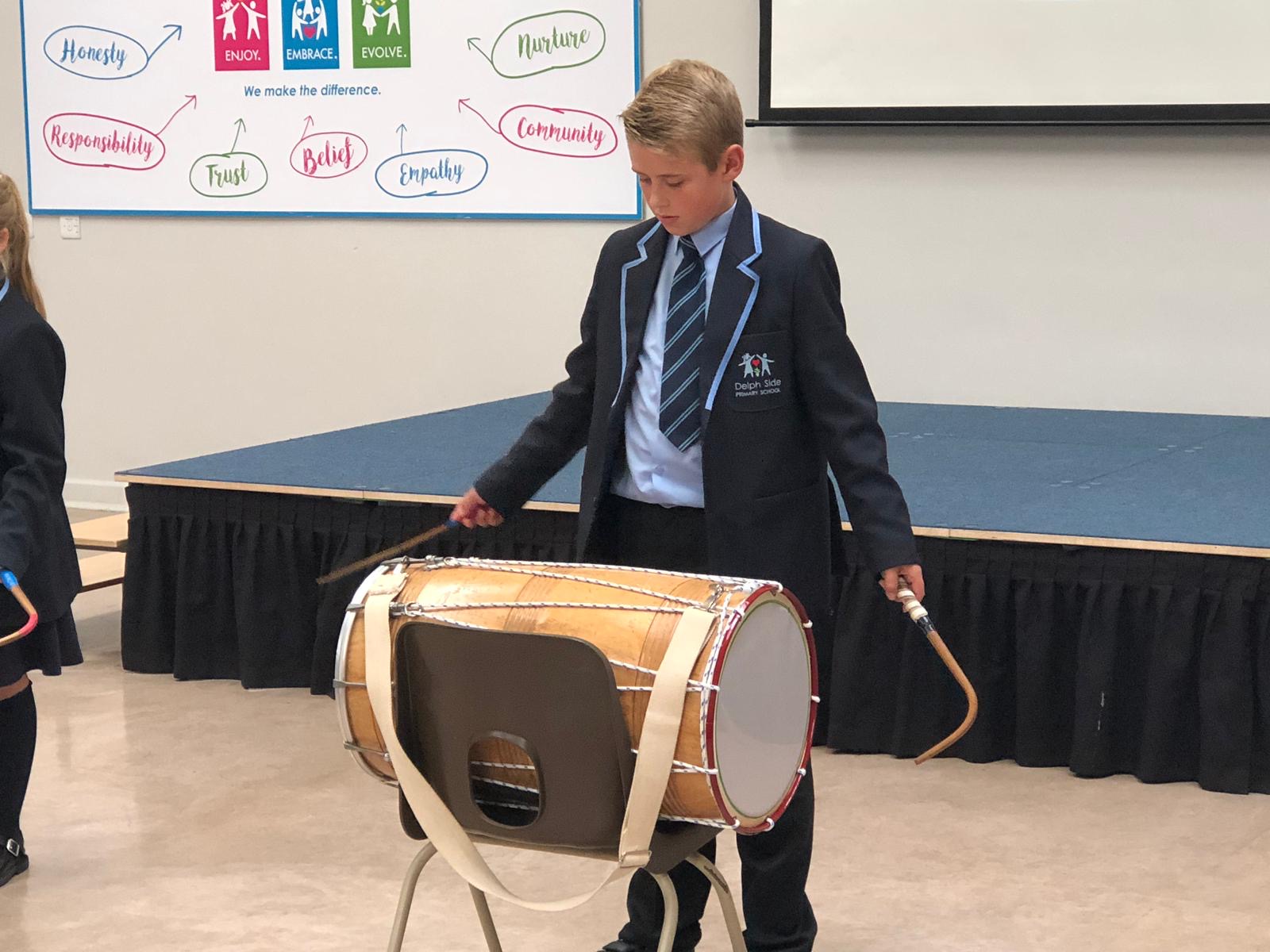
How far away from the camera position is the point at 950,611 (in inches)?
132

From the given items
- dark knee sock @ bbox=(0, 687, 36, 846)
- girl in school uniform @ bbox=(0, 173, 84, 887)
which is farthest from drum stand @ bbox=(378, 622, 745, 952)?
dark knee sock @ bbox=(0, 687, 36, 846)

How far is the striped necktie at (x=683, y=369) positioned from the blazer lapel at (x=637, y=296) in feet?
0.12

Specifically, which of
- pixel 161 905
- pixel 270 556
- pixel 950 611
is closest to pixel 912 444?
pixel 950 611

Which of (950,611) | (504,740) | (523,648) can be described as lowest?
(950,611)

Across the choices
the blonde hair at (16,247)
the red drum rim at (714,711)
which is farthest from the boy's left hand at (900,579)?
the blonde hair at (16,247)

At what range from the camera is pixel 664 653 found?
1706 millimetres

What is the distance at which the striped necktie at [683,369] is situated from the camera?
6.77ft

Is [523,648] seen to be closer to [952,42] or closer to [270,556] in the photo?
[270,556]

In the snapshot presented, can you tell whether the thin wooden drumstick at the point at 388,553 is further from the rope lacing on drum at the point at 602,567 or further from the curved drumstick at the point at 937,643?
the curved drumstick at the point at 937,643

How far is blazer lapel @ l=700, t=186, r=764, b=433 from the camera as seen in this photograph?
204cm

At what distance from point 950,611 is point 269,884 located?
4.69 feet

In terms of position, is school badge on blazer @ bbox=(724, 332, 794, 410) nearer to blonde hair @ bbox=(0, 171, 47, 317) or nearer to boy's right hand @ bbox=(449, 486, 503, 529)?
boy's right hand @ bbox=(449, 486, 503, 529)

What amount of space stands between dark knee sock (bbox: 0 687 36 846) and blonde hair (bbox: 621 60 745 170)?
57.6 inches

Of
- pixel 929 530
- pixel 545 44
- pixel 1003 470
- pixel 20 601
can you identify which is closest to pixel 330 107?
pixel 545 44
